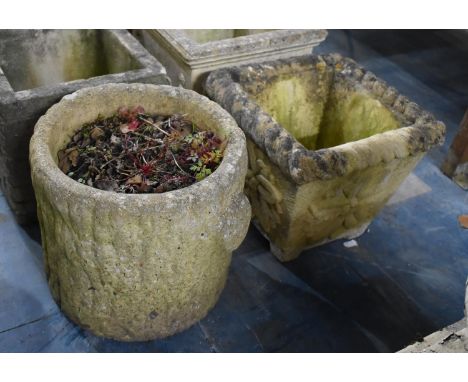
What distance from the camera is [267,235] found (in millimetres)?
3123

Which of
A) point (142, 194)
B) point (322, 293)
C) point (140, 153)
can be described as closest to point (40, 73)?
point (140, 153)

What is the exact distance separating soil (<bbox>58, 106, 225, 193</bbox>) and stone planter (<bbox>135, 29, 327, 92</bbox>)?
0.62 m

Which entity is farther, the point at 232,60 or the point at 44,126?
the point at 232,60

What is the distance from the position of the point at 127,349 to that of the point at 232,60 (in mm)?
1833

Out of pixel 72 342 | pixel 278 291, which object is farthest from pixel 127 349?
pixel 278 291

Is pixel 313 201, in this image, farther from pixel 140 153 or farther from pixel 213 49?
pixel 213 49

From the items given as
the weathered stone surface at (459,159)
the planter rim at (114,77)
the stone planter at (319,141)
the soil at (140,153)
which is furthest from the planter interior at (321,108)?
the weathered stone surface at (459,159)

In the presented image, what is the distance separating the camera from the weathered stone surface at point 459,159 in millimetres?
3684

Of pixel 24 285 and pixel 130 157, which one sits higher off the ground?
pixel 130 157

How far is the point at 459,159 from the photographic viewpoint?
374cm

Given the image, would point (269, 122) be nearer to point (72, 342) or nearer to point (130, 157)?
point (130, 157)

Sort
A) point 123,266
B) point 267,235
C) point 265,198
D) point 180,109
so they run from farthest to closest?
point 267,235
point 265,198
point 180,109
point 123,266

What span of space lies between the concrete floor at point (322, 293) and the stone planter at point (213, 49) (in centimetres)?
107

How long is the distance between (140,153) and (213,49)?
1.00 meters
